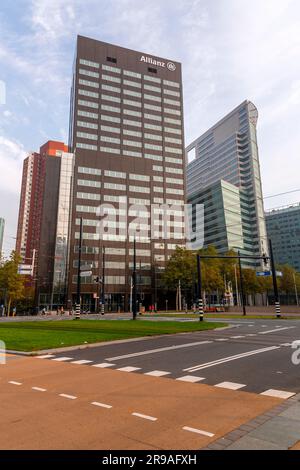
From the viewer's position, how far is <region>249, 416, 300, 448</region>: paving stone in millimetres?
4410

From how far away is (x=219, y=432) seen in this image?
4.73 m

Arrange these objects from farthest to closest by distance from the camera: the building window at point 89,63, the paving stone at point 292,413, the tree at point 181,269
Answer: the building window at point 89,63
the tree at point 181,269
the paving stone at point 292,413

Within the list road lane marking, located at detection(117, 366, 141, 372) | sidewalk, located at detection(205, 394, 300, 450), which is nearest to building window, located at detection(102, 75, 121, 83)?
road lane marking, located at detection(117, 366, 141, 372)

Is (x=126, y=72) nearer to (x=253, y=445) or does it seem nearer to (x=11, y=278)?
(x=11, y=278)

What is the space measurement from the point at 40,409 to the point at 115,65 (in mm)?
105747

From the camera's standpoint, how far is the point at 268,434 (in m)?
4.64

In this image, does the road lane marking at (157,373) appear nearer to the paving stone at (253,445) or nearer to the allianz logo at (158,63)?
the paving stone at (253,445)

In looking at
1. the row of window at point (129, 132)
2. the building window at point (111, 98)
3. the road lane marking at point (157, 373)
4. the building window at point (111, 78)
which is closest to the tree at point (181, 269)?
the row of window at point (129, 132)

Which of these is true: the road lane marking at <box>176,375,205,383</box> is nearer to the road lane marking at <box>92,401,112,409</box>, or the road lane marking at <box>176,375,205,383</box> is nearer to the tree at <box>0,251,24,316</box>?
the road lane marking at <box>92,401,112,409</box>

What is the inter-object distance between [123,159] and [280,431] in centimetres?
8564

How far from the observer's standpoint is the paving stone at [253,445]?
4.17m

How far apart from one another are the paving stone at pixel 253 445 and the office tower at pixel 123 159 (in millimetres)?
67664

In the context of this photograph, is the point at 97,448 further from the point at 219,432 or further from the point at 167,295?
the point at 167,295

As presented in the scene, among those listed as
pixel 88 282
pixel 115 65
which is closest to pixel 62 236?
pixel 88 282
